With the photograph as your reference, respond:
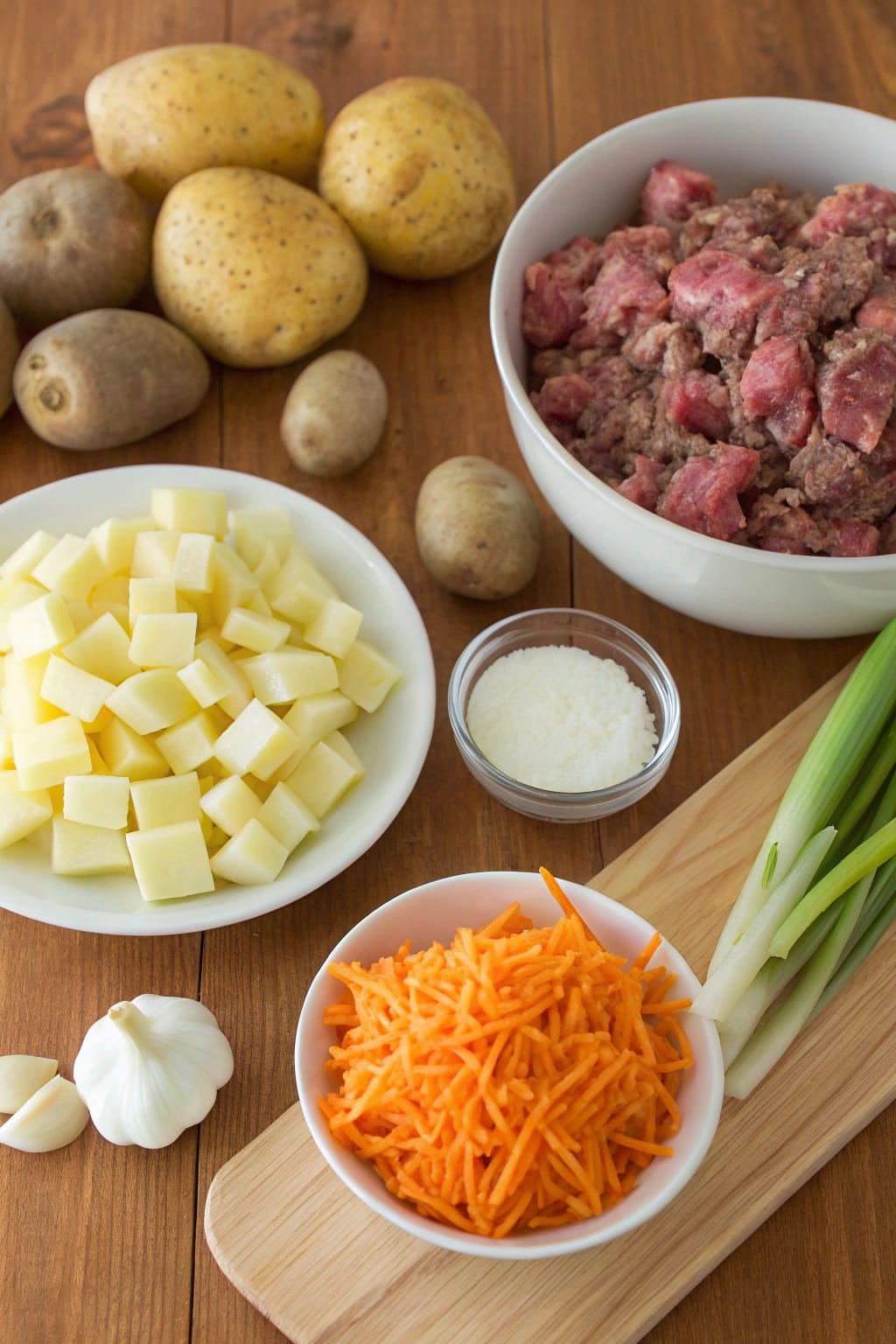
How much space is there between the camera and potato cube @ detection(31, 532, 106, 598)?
176cm

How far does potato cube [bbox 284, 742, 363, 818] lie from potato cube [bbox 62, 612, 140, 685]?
28 centimetres

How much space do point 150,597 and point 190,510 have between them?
Answer: 172mm

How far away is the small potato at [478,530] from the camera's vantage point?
189 centimetres

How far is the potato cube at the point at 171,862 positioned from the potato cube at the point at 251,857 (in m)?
0.03

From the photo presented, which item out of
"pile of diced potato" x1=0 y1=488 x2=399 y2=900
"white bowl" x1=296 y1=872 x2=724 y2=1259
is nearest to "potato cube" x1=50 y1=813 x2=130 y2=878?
"pile of diced potato" x1=0 y1=488 x2=399 y2=900

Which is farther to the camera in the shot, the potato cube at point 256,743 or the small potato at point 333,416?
the small potato at point 333,416

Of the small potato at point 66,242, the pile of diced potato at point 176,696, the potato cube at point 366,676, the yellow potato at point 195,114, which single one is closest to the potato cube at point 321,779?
the pile of diced potato at point 176,696

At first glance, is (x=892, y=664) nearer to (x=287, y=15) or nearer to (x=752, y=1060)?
(x=752, y=1060)

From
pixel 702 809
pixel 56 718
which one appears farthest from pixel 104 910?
pixel 702 809

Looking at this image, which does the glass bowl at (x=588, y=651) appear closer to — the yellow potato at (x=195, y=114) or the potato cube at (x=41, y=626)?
the potato cube at (x=41, y=626)

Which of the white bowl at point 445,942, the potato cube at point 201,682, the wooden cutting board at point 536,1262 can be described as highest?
the potato cube at point 201,682

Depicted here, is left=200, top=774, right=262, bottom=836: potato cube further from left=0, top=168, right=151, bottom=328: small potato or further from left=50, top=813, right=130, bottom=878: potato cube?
left=0, top=168, right=151, bottom=328: small potato

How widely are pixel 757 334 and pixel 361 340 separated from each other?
2.75 ft

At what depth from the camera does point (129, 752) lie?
1.67m
